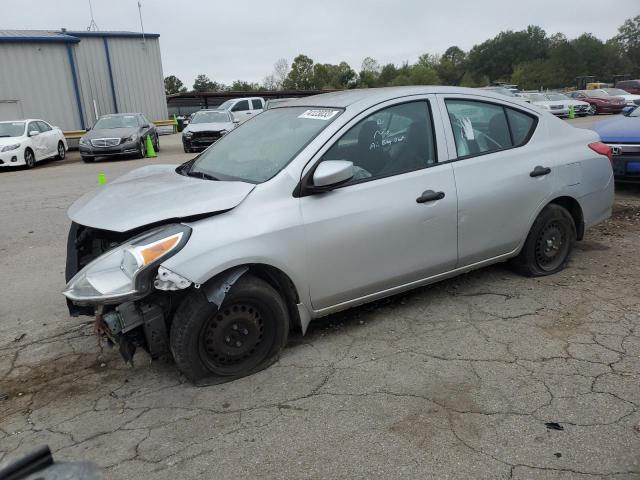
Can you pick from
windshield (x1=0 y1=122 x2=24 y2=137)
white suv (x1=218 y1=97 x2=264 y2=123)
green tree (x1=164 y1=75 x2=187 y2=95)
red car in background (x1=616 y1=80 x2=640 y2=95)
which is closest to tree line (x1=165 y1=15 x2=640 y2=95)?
green tree (x1=164 y1=75 x2=187 y2=95)

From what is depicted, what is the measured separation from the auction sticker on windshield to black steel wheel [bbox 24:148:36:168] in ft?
46.3

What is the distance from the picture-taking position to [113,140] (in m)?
16.3

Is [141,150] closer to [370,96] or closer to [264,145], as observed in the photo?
[264,145]

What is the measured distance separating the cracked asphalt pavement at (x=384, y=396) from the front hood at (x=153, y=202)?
1.02 meters

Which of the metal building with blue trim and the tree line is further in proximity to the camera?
the tree line

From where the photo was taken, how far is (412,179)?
3.82 metres

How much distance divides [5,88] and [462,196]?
2312cm

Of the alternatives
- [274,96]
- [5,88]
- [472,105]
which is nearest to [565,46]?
[274,96]

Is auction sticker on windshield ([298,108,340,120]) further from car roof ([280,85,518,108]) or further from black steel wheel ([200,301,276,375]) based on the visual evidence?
black steel wheel ([200,301,276,375])

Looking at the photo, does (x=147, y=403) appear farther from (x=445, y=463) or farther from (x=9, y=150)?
(x=9, y=150)

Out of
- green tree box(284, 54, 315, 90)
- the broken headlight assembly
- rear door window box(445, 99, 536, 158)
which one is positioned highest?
green tree box(284, 54, 315, 90)

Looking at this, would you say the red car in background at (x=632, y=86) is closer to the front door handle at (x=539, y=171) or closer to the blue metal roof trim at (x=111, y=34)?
the blue metal roof trim at (x=111, y=34)

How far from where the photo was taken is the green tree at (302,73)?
79562 mm

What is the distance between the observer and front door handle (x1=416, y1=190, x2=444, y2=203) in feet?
12.4
